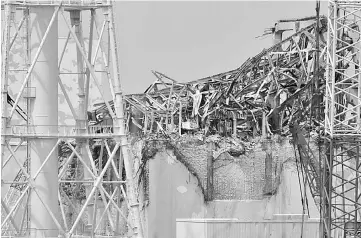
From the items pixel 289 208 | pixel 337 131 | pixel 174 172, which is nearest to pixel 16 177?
pixel 174 172

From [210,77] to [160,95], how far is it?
3097 millimetres

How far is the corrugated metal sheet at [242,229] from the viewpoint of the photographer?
65.2 meters

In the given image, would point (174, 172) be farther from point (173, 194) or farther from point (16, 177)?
point (16, 177)

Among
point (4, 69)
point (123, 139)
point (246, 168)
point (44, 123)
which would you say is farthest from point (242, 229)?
point (4, 69)

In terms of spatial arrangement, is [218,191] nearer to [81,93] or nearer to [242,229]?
[242,229]

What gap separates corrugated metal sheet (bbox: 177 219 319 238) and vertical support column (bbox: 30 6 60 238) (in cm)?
1215

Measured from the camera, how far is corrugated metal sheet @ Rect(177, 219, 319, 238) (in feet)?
214

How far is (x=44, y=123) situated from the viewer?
53812mm

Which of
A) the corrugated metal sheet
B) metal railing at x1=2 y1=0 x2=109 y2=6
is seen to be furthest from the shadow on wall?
metal railing at x1=2 y1=0 x2=109 y2=6

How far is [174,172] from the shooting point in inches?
2763

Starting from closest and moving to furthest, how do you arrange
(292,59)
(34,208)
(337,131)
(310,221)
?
(34,208) → (337,131) → (310,221) → (292,59)

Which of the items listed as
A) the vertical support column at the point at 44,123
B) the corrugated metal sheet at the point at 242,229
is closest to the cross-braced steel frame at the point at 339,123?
the corrugated metal sheet at the point at 242,229

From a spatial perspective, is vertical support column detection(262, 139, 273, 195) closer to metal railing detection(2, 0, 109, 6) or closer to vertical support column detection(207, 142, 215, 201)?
vertical support column detection(207, 142, 215, 201)

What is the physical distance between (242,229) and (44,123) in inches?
621
